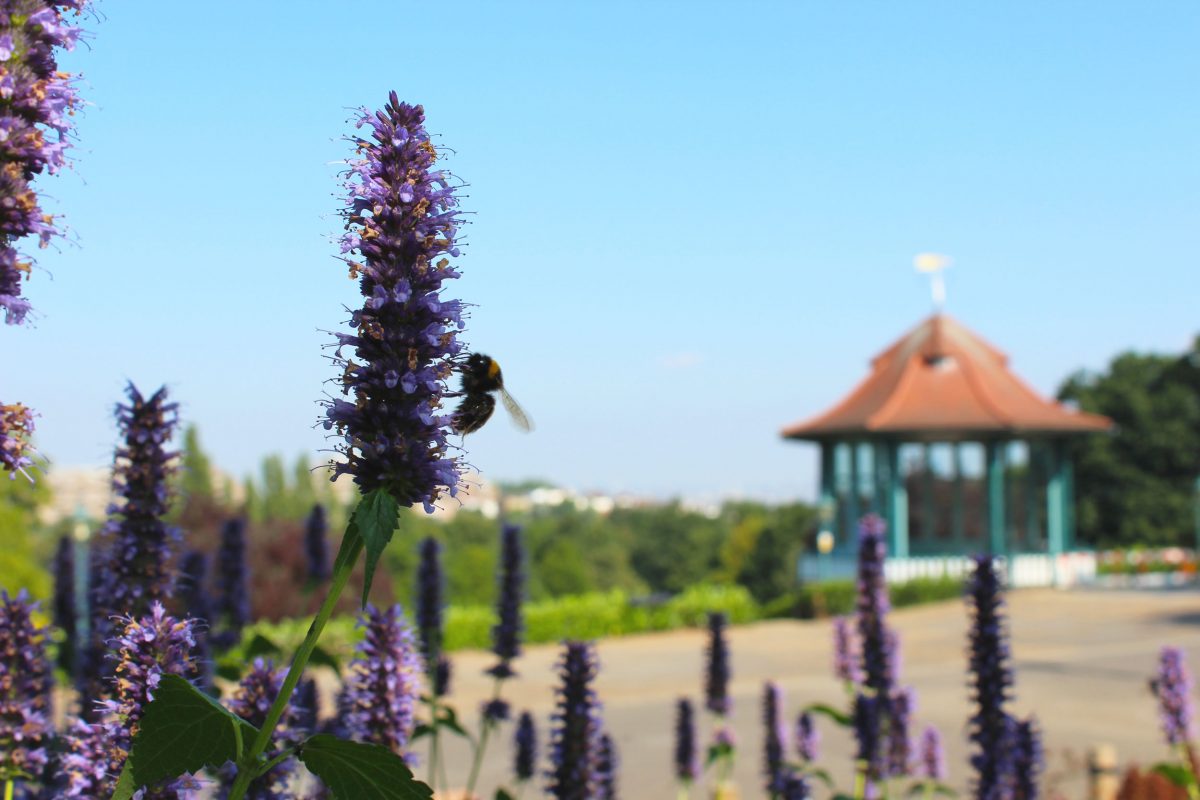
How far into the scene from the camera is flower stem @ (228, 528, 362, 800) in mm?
1871

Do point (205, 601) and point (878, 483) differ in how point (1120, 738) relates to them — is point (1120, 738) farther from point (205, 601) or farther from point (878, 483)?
point (878, 483)

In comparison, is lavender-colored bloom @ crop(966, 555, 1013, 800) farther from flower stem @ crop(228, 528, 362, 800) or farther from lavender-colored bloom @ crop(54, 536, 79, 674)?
lavender-colored bloom @ crop(54, 536, 79, 674)

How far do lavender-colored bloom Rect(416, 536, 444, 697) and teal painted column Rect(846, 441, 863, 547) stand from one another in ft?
120

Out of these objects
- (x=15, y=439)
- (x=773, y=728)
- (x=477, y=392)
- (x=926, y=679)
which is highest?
(x=477, y=392)

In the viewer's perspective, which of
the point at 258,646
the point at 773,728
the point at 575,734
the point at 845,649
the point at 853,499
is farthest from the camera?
the point at 853,499

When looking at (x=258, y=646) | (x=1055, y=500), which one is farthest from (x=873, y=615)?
(x=1055, y=500)

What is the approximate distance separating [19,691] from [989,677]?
360 cm

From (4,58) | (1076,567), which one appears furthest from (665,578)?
(4,58)

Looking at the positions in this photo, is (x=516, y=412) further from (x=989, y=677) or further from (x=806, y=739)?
(x=806, y=739)

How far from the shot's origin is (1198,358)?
64.1m

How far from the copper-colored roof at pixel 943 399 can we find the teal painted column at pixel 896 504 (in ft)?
3.03

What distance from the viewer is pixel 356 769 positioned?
202 cm

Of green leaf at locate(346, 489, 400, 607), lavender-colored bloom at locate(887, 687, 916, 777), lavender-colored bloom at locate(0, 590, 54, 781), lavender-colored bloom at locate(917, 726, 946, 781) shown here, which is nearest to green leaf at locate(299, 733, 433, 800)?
green leaf at locate(346, 489, 400, 607)

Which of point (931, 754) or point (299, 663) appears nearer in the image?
point (299, 663)
